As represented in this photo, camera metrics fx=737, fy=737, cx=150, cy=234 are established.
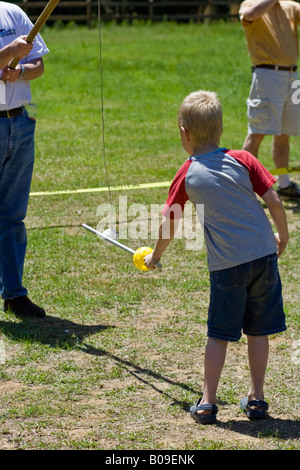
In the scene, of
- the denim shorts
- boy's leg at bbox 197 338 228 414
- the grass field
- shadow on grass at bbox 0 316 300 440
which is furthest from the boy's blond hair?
shadow on grass at bbox 0 316 300 440

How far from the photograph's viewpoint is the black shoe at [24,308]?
4.83 metres

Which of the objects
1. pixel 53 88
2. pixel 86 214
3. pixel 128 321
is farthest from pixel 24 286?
pixel 53 88

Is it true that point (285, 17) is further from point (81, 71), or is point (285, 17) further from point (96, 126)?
point (81, 71)

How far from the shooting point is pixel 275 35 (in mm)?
7422

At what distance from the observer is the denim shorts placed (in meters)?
3.42

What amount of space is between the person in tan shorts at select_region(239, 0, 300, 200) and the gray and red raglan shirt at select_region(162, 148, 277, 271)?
4256 mm

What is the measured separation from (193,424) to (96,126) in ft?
28.9

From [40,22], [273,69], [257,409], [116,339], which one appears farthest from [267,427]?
[273,69]

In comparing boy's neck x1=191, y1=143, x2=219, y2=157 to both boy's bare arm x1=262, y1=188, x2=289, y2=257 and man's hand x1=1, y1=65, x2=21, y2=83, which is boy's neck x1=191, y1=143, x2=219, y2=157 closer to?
boy's bare arm x1=262, y1=188, x2=289, y2=257

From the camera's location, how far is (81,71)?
663 inches

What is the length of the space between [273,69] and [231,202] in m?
4.49

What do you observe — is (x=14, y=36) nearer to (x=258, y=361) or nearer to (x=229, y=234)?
(x=229, y=234)

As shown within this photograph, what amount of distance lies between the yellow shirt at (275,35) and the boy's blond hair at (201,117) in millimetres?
4286

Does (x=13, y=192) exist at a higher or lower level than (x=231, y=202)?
lower
